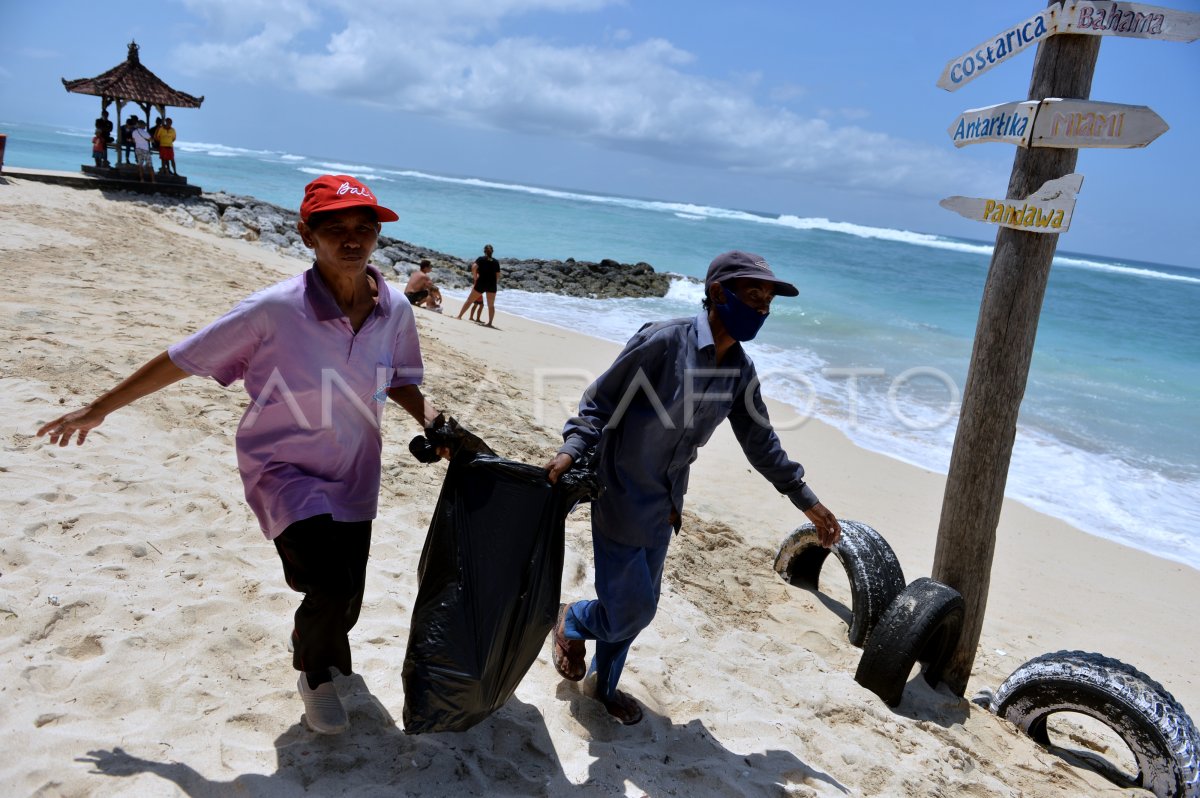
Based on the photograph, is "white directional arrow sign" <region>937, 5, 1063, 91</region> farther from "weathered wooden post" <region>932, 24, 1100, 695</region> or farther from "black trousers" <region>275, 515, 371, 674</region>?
"black trousers" <region>275, 515, 371, 674</region>

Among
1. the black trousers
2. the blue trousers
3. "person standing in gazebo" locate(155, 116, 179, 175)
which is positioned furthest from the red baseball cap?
"person standing in gazebo" locate(155, 116, 179, 175)

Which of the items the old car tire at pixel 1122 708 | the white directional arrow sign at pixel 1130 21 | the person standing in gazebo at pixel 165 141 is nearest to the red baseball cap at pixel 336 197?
the white directional arrow sign at pixel 1130 21

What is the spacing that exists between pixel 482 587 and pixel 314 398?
0.77m

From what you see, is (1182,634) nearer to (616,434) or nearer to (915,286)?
(616,434)

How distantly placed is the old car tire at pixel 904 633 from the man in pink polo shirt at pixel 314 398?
2.47m

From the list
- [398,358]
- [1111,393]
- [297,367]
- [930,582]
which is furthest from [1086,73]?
[1111,393]

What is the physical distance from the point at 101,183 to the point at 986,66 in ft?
61.1

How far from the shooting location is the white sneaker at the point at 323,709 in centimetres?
263

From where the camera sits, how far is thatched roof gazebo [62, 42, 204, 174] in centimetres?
1861

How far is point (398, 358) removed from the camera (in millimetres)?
2770

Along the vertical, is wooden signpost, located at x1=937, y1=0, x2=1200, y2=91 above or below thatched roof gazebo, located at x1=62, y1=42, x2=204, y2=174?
below

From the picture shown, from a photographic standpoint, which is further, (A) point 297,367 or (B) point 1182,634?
A: (B) point 1182,634

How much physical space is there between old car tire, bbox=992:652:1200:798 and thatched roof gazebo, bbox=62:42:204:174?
21164 millimetres

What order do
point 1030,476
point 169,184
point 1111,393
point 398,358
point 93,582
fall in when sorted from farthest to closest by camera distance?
1. point 169,184
2. point 1111,393
3. point 1030,476
4. point 93,582
5. point 398,358
